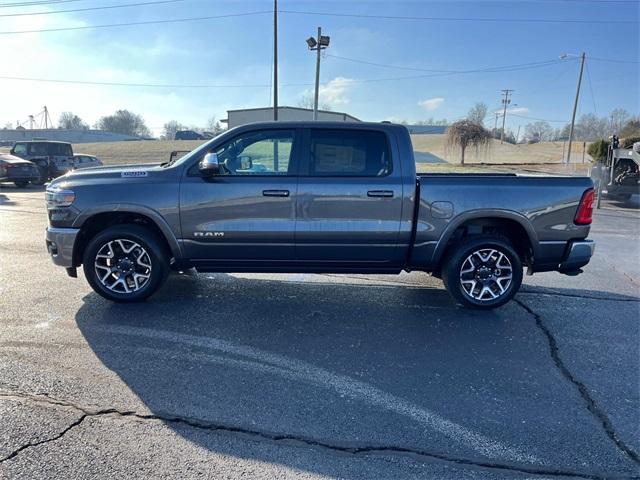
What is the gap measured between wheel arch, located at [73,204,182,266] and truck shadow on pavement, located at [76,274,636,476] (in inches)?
25.7

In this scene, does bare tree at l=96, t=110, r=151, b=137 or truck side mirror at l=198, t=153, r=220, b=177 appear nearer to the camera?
truck side mirror at l=198, t=153, r=220, b=177

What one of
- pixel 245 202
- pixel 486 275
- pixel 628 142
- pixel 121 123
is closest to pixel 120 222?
pixel 245 202

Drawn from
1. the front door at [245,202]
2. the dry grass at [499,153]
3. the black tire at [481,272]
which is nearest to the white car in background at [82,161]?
the front door at [245,202]

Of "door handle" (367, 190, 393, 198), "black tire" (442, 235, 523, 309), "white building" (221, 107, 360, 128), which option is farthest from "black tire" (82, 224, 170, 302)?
"white building" (221, 107, 360, 128)

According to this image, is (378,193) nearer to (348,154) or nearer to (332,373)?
(348,154)

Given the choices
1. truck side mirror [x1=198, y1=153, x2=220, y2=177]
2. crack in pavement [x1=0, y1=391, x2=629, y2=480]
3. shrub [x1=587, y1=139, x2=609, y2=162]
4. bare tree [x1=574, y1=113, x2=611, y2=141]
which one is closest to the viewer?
crack in pavement [x1=0, y1=391, x2=629, y2=480]

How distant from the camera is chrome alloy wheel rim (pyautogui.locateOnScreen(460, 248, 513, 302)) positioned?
4.62m

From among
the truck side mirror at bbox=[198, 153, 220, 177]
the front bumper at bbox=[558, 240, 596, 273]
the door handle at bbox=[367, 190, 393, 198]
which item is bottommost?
the front bumper at bbox=[558, 240, 596, 273]

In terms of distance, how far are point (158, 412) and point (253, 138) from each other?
283 cm

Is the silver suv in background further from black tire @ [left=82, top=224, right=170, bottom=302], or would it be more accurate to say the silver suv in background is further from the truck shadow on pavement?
the truck shadow on pavement

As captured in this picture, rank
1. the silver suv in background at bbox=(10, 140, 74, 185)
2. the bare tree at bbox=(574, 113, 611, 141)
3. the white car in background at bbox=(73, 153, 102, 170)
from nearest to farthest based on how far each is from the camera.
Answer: the silver suv in background at bbox=(10, 140, 74, 185)
the white car in background at bbox=(73, 153, 102, 170)
the bare tree at bbox=(574, 113, 611, 141)

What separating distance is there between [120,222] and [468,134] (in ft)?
139

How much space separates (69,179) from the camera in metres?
4.54

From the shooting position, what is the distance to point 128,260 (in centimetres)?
462
